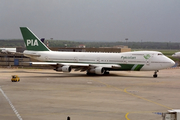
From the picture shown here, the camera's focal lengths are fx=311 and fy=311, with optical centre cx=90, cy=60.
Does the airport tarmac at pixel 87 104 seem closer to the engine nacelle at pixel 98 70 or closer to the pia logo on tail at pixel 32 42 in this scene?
the engine nacelle at pixel 98 70

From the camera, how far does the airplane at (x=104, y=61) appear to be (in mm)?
55156

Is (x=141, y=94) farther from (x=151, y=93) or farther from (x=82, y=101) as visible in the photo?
(x=82, y=101)

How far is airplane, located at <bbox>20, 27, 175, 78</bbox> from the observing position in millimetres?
55156

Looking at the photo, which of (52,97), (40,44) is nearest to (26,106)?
(52,97)

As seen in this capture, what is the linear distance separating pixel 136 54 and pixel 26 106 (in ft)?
108

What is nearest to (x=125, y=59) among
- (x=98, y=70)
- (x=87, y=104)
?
(x=98, y=70)

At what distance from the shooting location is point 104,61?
58688mm

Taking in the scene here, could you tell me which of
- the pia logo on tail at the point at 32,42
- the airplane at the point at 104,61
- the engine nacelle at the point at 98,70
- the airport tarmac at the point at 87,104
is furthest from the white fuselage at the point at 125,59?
the airport tarmac at the point at 87,104

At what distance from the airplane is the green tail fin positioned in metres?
0.50

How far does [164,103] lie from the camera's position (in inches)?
1146

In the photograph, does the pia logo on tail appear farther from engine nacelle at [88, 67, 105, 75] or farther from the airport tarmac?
the airport tarmac

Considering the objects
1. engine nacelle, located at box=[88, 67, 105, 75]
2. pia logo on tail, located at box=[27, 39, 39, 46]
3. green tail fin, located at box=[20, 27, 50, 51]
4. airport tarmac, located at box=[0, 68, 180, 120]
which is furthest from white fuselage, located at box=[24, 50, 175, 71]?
airport tarmac, located at box=[0, 68, 180, 120]

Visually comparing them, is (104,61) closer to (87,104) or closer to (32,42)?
(32,42)

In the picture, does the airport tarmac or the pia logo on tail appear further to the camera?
the pia logo on tail
